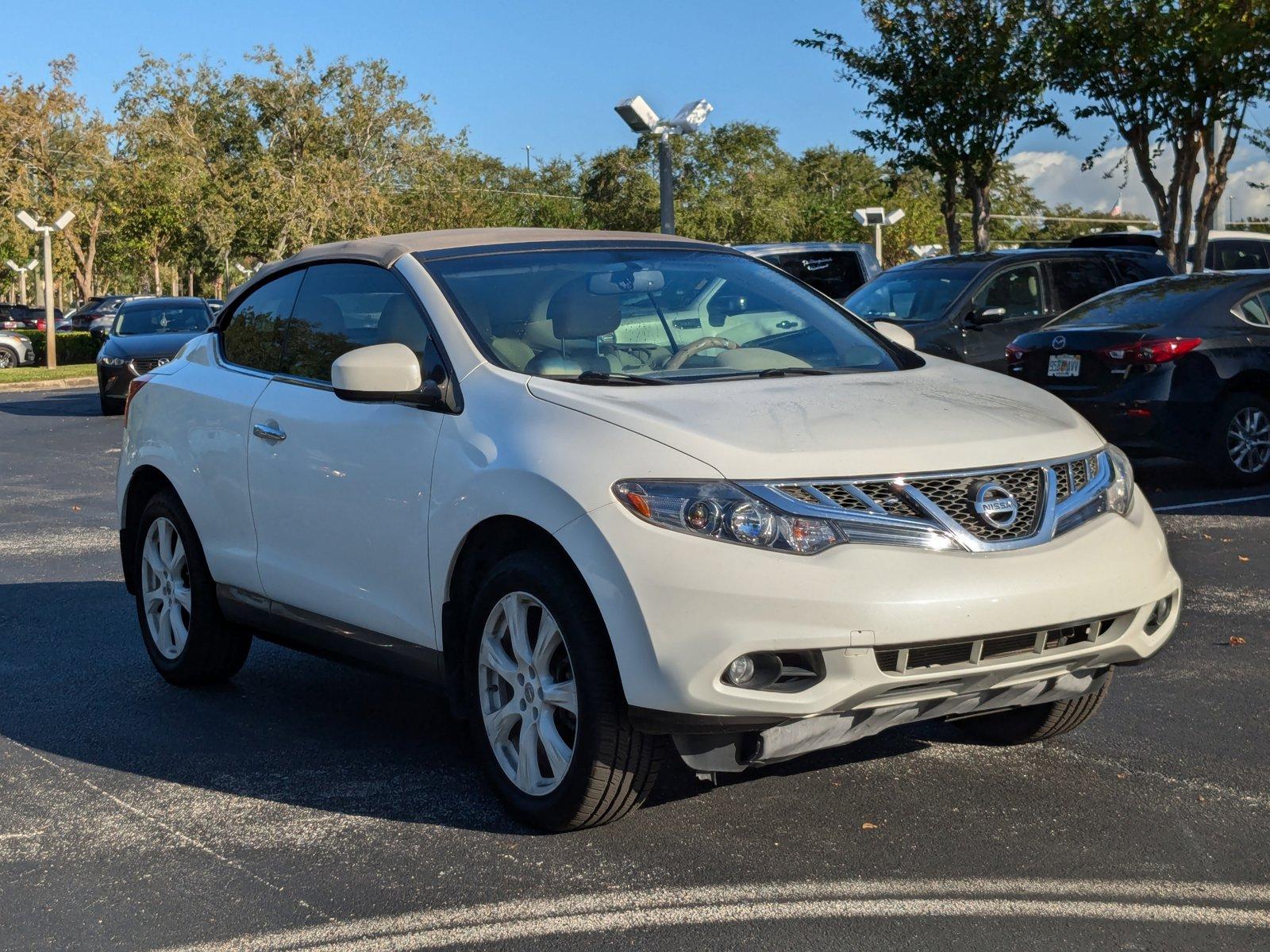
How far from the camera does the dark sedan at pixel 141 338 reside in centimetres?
2139

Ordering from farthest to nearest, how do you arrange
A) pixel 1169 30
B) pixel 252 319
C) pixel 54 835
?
pixel 1169 30 < pixel 252 319 < pixel 54 835

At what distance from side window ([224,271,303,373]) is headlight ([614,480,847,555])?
7.58 feet

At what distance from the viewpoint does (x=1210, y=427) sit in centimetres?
1126

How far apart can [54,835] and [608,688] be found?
1714 millimetres

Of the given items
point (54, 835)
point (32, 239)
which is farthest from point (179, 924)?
point (32, 239)

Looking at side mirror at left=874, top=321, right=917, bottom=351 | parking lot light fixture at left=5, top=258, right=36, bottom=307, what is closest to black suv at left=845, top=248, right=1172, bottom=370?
side mirror at left=874, top=321, right=917, bottom=351

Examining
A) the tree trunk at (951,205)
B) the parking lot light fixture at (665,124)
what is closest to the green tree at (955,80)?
the tree trunk at (951,205)

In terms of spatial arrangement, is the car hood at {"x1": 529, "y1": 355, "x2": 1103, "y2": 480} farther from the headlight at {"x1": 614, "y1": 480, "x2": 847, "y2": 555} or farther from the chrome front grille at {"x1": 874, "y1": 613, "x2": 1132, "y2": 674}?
the chrome front grille at {"x1": 874, "y1": 613, "x2": 1132, "y2": 674}

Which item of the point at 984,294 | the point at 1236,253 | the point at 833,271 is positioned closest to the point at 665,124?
the point at 833,271

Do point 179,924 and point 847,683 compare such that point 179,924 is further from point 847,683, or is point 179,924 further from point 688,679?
point 847,683

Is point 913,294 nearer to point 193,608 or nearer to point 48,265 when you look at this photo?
point 193,608

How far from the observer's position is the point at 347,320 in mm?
5465

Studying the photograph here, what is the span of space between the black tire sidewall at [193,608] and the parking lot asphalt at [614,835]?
124 millimetres

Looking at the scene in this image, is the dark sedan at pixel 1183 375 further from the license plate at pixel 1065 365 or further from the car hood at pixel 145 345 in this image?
the car hood at pixel 145 345
